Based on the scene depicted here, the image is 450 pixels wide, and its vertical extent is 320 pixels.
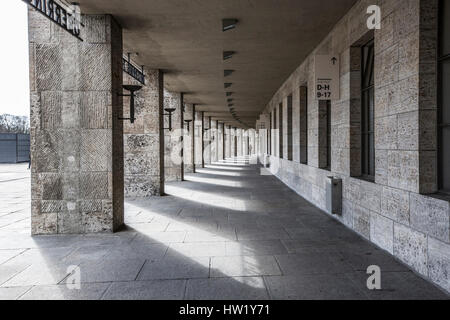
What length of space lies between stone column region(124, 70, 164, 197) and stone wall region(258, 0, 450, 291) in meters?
5.02

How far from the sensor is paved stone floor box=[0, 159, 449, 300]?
3.29 metres

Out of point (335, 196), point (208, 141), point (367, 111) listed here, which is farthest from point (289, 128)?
point (208, 141)

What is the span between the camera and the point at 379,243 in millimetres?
4637

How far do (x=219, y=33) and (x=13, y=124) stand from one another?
1500 inches

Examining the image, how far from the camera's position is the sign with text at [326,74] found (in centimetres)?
629

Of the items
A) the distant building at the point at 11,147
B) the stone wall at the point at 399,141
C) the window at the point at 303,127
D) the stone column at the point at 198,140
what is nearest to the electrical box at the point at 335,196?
the stone wall at the point at 399,141

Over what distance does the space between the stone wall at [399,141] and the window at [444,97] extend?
78 millimetres

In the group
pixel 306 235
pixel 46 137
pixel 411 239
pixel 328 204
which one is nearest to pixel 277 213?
pixel 328 204

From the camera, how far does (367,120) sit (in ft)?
18.7

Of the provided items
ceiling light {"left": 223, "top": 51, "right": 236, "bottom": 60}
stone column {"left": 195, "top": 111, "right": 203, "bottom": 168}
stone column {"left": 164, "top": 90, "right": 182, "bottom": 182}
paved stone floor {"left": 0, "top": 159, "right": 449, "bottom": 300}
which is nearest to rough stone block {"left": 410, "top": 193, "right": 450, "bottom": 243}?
paved stone floor {"left": 0, "top": 159, "right": 449, "bottom": 300}

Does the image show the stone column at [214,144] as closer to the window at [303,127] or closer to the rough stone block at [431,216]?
the window at [303,127]

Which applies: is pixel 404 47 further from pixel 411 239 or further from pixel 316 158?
pixel 316 158

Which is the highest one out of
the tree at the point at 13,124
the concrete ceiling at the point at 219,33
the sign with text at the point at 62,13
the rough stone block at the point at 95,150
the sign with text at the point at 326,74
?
the tree at the point at 13,124
